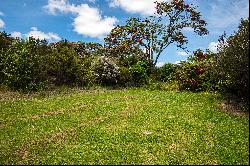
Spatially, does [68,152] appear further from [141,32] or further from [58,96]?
[141,32]

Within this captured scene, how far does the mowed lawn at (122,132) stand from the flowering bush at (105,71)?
8520 mm

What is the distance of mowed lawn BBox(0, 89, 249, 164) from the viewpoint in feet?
41.2

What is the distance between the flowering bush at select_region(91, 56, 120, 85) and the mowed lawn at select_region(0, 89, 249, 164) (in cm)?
852

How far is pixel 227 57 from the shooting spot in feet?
63.7

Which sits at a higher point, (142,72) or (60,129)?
(142,72)

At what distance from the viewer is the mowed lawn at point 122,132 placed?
12.6 m

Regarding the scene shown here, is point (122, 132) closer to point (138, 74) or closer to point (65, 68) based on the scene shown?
point (65, 68)

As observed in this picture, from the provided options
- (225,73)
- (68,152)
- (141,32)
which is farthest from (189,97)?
(141,32)

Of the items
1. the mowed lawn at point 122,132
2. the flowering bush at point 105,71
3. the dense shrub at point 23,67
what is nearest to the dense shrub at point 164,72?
the flowering bush at point 105,71

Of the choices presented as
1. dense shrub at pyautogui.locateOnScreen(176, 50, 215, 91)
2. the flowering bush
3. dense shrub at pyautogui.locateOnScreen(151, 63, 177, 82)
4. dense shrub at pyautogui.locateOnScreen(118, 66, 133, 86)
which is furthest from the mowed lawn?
dense shrub at pyautogui.locateOnScreen(151, 63, 177, 82)

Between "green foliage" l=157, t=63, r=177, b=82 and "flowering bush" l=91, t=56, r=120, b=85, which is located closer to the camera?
"flowering bush" l=91, t=56, r=120, b=85

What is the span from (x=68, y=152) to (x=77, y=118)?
15.9 ft

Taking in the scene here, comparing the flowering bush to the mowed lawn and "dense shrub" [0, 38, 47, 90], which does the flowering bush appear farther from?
the mowed lawn

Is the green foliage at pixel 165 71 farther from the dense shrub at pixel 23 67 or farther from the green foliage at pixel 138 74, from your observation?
the dense shrub at pixel 23 67
